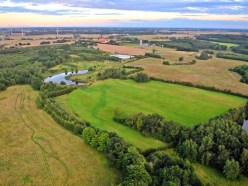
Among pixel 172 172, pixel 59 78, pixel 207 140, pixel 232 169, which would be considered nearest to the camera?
pixel 172 172

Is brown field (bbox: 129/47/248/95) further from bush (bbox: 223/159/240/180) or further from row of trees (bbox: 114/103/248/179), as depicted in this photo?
bush (bbox: 223/159/240/180)

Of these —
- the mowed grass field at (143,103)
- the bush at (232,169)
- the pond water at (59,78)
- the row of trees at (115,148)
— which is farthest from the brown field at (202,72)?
the row of trees at (115,148)

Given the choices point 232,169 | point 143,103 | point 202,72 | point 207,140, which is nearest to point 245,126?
point 207,140

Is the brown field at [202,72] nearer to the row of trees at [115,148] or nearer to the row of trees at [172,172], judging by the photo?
the row of trees at [115,148]

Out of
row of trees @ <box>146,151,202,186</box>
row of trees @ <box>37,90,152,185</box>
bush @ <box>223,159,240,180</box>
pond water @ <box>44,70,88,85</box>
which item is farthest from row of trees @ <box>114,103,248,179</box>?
pond water @ <box>44,70,88,85</box>

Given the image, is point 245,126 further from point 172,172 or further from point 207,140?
point 172,172

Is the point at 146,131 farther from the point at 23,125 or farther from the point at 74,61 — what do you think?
the point at 74,61
